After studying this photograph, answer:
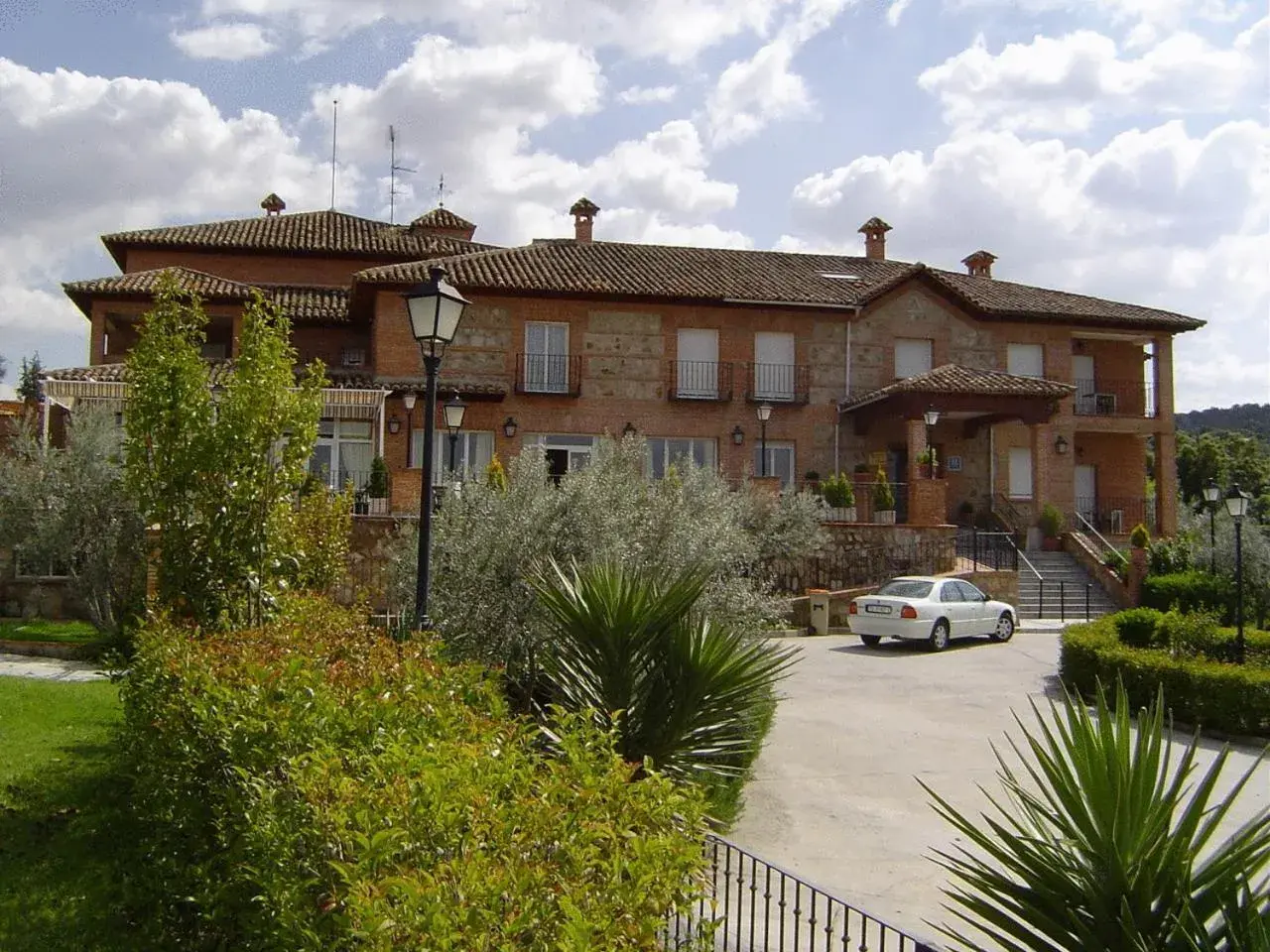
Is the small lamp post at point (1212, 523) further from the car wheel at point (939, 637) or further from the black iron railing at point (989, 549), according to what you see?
the car wheel at point (939, 637)

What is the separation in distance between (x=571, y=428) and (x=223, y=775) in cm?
2181

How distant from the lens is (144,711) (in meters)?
5.81

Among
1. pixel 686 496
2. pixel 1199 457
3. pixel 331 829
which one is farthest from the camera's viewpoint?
pixel 1199 457

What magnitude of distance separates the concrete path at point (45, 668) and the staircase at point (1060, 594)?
1852 centimetres

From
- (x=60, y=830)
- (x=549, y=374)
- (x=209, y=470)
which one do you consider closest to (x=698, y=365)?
(x=549, y=374)

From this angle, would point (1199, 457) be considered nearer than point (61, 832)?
No

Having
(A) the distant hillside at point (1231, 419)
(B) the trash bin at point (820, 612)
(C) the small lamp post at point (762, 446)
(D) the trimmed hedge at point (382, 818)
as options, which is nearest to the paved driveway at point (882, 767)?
(D) the trimmed hedge at point (382, 818)

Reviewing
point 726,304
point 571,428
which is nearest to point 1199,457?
point 726,304

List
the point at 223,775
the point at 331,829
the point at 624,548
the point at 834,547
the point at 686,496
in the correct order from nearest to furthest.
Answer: the point at 331,829, the point at 223,775, the point at 624,548, the point at 686,496, the point at 834,547

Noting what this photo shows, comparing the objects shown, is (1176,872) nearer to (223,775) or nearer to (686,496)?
(223,775)

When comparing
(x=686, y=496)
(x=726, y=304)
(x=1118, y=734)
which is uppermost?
(x=726, y=304)

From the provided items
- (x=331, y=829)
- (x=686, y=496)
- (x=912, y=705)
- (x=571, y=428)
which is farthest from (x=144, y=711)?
(x=571, y=428)

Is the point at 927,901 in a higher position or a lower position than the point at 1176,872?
lower

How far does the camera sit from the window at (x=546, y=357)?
2636 centimetres
